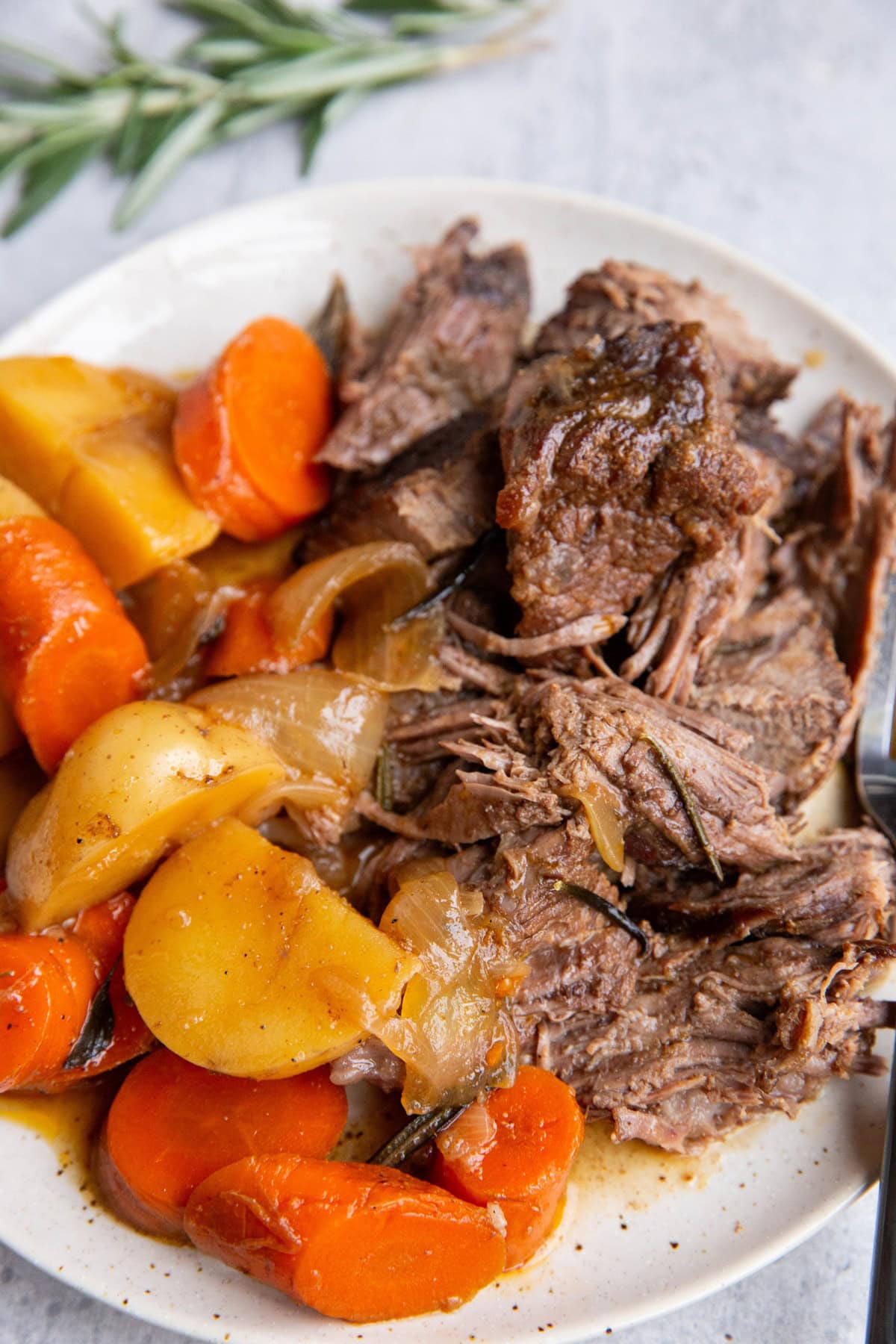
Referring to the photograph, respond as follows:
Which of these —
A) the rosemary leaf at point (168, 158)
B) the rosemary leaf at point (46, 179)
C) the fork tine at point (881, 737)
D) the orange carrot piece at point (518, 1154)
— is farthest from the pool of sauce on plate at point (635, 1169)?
the rosemary leaf at point (46, 179)

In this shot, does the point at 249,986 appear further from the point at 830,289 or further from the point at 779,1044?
the point at 830,289

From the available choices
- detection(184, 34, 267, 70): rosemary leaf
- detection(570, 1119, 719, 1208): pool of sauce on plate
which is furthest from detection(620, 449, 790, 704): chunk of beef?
detection(184, 34, 267, 70): rosemary leaf

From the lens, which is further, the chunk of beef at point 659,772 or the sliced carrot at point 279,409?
the sliced carrot at point 279,409

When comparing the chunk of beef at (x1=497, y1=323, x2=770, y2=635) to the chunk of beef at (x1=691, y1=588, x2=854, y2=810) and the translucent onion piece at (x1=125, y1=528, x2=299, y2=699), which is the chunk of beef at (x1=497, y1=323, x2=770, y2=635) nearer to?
the chunk of beef at (x1=691, y1=588, x2=854, y2=810)

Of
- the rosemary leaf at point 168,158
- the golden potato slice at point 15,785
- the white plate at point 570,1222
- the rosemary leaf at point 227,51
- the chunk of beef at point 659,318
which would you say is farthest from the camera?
the rosemary leaf at point 227,51

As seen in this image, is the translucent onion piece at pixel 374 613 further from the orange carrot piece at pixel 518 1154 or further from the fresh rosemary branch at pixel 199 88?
the fresh rosemary branch at pixel 199 88

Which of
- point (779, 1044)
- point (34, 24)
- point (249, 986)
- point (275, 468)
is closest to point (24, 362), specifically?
point (275, 468)
